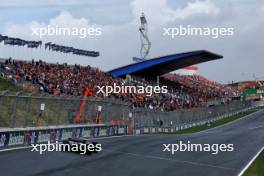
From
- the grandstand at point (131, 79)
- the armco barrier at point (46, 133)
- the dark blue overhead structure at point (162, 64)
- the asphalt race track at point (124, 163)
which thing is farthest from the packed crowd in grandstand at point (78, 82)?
the asphalt race track at point (124, 163)

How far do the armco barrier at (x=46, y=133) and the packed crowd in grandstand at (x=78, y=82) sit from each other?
15.6 feet

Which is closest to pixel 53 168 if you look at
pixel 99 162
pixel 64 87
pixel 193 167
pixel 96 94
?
pixel 99 162

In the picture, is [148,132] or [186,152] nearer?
[186,152]

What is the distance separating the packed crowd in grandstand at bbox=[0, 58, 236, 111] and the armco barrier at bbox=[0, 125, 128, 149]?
476 cm

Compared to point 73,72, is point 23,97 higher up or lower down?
lower down

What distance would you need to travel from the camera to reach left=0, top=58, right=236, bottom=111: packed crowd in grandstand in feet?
119

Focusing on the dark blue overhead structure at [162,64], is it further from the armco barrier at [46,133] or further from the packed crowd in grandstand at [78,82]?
the armco barrier at [46,133]

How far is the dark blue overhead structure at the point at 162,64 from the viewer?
237 ft

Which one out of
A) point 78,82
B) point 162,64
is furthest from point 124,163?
point 162,64

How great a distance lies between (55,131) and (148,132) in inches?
824

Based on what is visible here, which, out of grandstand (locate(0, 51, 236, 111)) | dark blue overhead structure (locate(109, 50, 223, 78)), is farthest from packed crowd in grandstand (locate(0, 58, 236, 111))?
dark blue overhead structure (locate(109, 50, 223, 78))

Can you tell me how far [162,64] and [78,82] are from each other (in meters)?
34.4

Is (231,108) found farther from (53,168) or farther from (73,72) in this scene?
(53,168)

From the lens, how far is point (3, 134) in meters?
22.5
